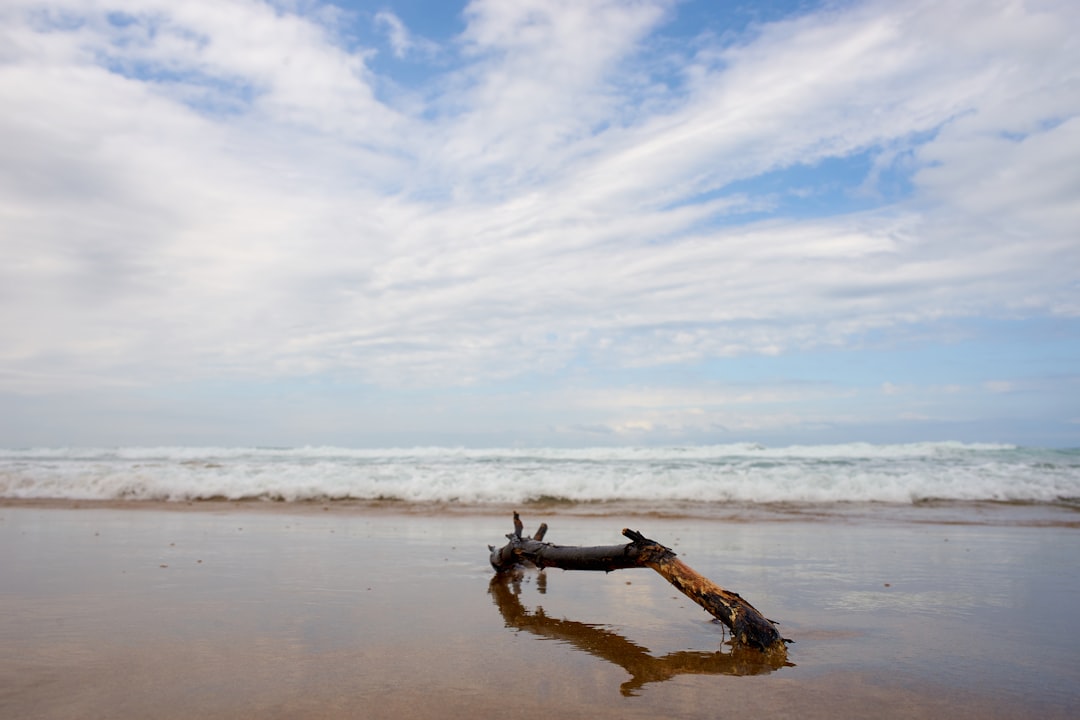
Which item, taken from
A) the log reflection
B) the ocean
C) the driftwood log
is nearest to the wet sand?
the log reflection

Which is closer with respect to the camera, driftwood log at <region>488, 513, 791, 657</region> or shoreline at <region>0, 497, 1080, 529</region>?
driftwood log at <region>488, 513, 791, 657</region>

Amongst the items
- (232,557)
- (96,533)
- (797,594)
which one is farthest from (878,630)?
(96,533)

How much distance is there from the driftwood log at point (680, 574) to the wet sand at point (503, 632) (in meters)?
0.15

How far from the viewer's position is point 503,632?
4.95m

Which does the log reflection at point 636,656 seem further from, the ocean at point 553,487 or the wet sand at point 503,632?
the ocean at point 553,487

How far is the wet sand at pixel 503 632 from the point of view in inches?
141

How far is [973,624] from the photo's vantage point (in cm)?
518

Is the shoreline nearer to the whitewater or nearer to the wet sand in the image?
the whitewater

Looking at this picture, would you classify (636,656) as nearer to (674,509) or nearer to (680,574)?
(680,574)

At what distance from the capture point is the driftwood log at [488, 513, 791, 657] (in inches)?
175

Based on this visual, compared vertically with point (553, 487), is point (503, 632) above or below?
below

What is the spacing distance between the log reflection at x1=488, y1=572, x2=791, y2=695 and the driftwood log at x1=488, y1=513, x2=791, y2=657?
4.6 inches

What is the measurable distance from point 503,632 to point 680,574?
128 cm

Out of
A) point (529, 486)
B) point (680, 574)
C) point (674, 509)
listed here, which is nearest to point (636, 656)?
point (680, 574)
